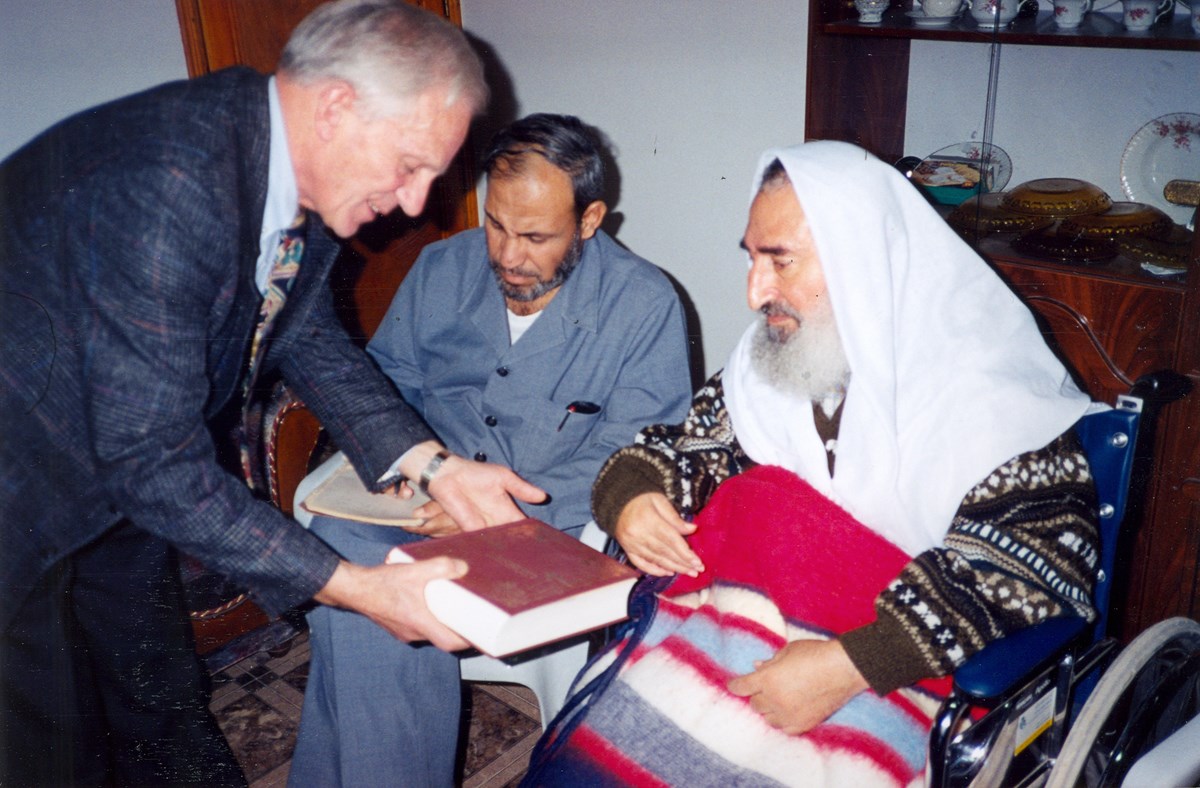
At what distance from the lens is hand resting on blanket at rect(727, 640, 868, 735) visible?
1420 millimetres

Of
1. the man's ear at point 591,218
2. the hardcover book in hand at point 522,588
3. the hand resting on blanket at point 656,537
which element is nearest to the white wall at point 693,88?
the man's ear at point 591,218

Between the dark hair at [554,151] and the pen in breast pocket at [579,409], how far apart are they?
46 cm

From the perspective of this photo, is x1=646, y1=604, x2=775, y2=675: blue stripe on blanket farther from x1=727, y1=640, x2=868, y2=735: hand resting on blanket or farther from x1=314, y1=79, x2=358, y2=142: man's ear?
x1=314, y1=79, x2=358, y2=142: man's ear

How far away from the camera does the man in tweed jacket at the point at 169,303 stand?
1.33 metres

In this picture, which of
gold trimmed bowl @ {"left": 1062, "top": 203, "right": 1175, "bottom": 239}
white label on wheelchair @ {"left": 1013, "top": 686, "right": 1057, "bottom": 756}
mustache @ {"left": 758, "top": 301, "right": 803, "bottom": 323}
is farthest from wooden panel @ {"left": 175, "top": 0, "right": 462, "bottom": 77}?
white label on wheelchair @ {"left": 1013, "top": 686, "right": 1057, "bottom": 756}

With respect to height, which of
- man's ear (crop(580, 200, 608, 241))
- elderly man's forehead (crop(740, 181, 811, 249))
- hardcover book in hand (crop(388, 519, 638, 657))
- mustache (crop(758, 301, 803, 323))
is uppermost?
elderly man's forehead (crop(740, 181, 811, 249))

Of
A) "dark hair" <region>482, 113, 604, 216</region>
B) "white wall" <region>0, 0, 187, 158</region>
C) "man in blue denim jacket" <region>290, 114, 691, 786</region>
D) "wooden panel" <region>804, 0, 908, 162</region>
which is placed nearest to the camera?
"man in blue denim jacket" <region>290, 114, 691, 786</region>

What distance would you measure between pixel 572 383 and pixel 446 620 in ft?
2.95

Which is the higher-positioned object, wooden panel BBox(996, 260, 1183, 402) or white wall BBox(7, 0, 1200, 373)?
white wall BBox(7, 0, 1200, 373)

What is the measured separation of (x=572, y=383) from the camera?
228cm

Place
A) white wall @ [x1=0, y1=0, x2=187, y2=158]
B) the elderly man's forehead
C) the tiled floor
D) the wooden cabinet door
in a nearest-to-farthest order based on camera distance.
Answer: the elderly man's forehead → the tiled floor → white wall @ [x1=0, y1=0, x2=187, y2=158] → the wooden cabinet door

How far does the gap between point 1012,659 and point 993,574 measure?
14 cm

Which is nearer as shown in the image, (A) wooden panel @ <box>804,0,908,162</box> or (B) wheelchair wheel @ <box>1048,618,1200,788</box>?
(B) wheelchair wheel @ <box>1048,618,1200,788</box>

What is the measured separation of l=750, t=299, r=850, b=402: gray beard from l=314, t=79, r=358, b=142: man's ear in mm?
795
